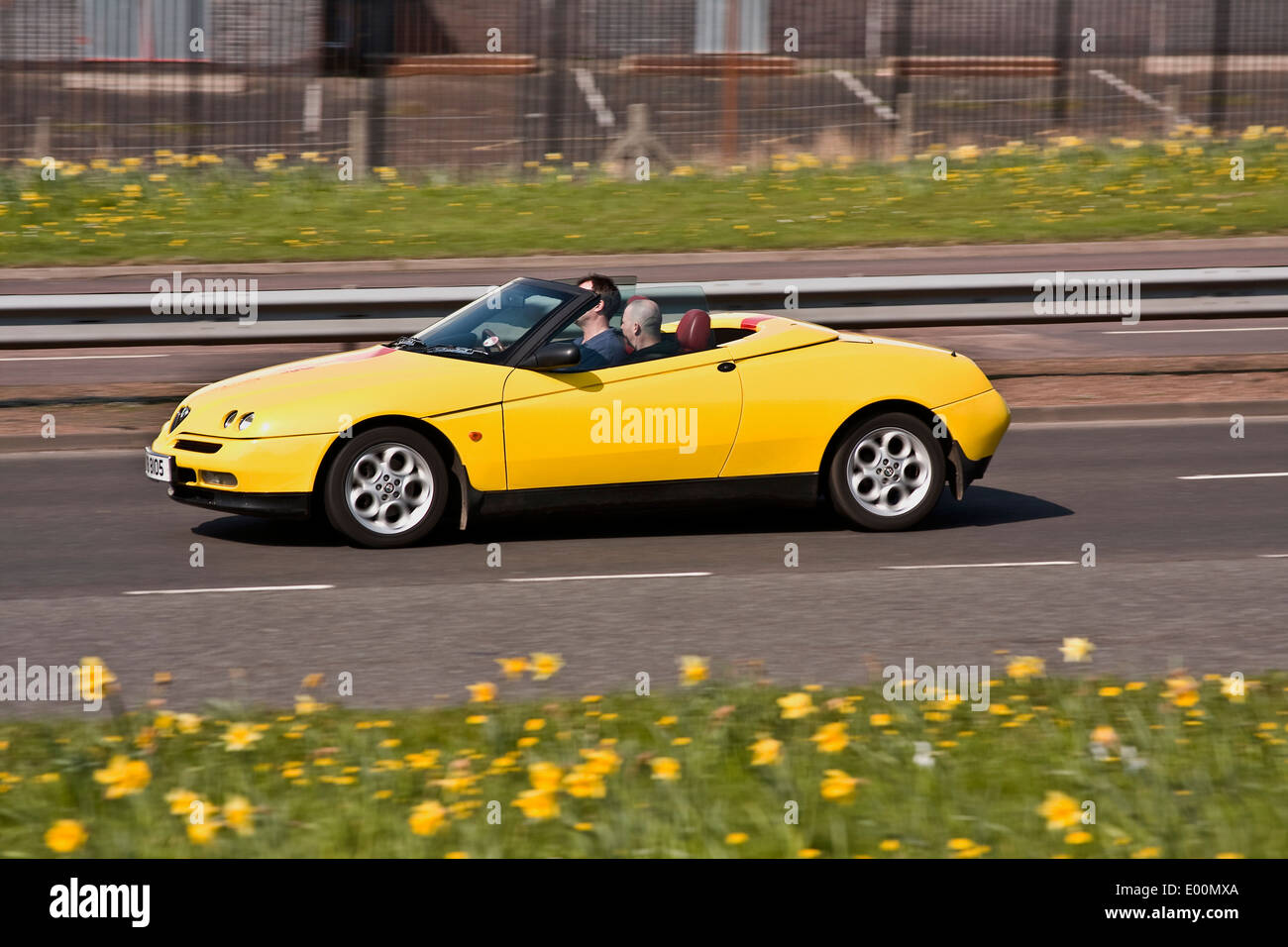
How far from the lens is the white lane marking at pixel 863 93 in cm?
2791

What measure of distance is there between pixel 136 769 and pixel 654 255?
16.5 m

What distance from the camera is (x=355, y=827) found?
481cm

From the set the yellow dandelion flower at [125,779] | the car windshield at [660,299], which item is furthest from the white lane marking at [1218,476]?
the yellow dandelion flower at [125,779]

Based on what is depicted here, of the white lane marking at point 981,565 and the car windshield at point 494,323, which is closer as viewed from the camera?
the white lane marking at point 981,565

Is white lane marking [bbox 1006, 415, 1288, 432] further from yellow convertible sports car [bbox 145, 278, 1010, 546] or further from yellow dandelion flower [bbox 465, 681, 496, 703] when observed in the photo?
yellow dandelion flower [bbox 465, 681, 496, 703]

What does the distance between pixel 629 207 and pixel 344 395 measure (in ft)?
47.5

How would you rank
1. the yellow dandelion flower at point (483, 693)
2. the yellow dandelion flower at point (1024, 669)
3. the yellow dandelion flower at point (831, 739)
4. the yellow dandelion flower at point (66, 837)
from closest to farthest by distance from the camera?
the yellow dandelion flower at point (66, 837)
the yellow dandelion flower at point (831, 739)
the yellow dandelion flower at point (483, 693)
the yellow dandelion flower at point (1024, 669)

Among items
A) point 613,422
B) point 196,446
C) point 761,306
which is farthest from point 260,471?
point 761,306

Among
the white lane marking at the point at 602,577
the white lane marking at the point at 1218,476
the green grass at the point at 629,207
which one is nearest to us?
the white lane marking at the point at 602,577

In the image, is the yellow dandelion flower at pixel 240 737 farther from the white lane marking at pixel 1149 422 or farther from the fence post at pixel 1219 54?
the fence post at pixel 1219 54

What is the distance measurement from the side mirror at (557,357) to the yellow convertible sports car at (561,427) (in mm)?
10

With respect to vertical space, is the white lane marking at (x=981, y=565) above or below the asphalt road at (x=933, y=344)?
below
